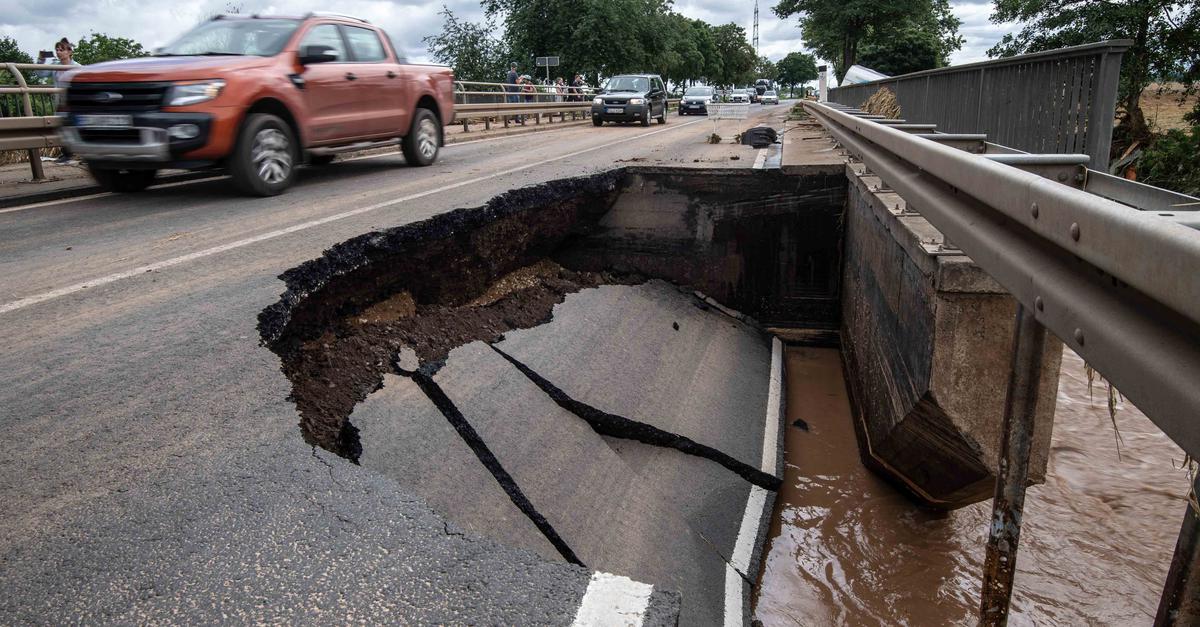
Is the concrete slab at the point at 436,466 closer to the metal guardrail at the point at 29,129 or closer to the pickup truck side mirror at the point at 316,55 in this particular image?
the pickup truck side mirror at the point at 316,55

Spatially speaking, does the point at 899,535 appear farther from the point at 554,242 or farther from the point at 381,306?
the point at 554,242

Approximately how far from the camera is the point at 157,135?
7.42 meters

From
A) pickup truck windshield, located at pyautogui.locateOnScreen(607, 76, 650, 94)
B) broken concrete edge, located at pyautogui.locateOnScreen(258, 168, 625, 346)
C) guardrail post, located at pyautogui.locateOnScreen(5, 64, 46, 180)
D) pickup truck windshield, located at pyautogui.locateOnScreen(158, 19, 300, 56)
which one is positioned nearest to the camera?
broken concrete edge, located at pyautogui.locateOnScreen(258, 168, 625, 346)

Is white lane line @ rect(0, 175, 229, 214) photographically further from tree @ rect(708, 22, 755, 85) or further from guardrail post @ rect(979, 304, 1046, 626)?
tree @ rect(708, 22, 755, 85)

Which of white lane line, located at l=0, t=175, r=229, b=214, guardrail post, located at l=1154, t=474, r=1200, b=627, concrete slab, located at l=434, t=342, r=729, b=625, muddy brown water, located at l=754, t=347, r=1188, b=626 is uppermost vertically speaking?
white lane line, located at l=0, t=175, r=229, b=214

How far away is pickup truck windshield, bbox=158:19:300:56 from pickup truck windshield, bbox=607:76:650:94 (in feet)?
58.0

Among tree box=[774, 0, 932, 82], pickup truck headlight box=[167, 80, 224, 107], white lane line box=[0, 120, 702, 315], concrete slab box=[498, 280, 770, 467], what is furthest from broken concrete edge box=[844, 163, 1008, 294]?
tree box=[774, 0, 932, 82]

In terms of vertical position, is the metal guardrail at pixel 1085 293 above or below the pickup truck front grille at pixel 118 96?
below

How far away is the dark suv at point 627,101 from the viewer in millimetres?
24609

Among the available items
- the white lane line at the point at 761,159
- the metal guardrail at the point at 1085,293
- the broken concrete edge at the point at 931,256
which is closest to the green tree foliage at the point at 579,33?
the white lane line at the point at 761,159

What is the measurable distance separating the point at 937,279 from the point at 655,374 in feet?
9.44

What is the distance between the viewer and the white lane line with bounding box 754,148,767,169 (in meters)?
9.71

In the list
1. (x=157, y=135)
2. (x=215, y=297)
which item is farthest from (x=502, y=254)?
(x=157, y=135)

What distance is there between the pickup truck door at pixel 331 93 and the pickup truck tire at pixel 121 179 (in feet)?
6.40
